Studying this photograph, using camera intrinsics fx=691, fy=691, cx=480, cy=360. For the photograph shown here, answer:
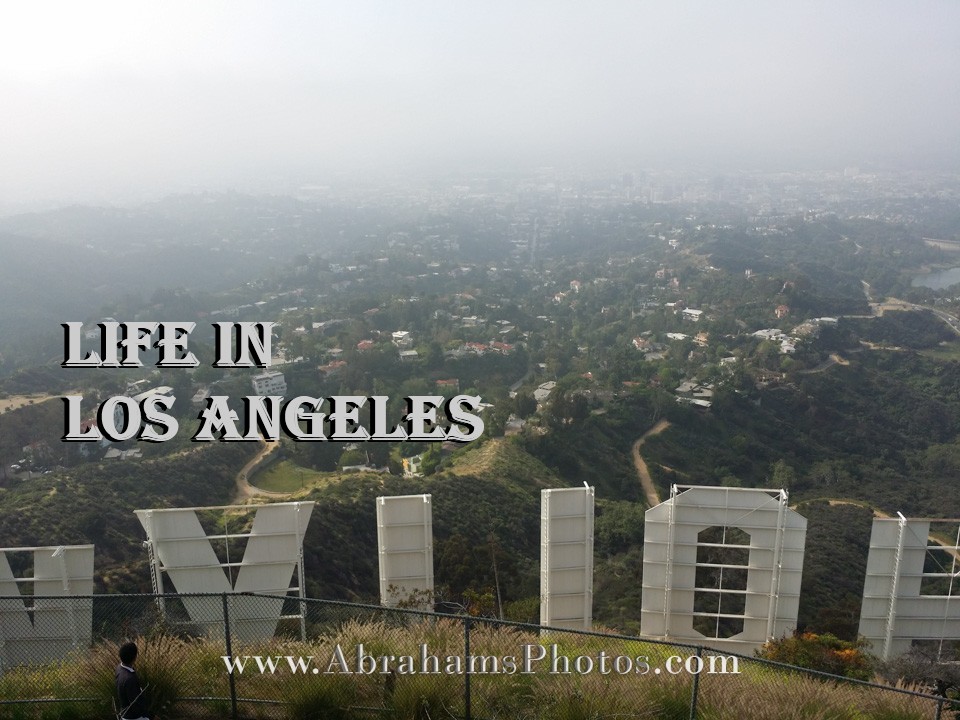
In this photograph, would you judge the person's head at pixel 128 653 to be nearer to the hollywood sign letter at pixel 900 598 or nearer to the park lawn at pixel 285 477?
the hollywood sign letter at pixel 900 598

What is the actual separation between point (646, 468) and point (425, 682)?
783 inches

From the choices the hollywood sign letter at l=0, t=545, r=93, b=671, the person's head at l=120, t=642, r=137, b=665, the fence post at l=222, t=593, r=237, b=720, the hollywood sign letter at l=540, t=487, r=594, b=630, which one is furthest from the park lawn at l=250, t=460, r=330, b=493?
the person's head at l=120, t=642, r=137, b=665

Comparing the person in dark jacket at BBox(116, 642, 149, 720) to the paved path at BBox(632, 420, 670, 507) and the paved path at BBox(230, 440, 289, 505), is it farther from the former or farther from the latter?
the paved path at BBox(632, 420, 670, 507)

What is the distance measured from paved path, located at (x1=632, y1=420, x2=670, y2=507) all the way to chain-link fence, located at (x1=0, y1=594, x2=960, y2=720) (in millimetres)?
16266

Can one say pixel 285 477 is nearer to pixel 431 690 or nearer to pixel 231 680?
pixel 231 680

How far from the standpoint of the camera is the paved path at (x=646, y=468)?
2092cm

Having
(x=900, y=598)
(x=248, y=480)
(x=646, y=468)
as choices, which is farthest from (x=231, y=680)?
(x=646, y=468)

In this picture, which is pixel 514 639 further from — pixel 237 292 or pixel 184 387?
pixel 237 292

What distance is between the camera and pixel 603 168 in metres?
172

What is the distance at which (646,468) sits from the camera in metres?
22.8

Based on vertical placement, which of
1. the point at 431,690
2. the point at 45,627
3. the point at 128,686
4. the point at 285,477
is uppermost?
the point at 128,686

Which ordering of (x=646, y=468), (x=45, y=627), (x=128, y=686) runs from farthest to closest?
(x=646, y=468) → (x=45, y=627) → (x=128, y=686)

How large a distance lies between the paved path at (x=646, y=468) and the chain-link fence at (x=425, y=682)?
16266 millimetres

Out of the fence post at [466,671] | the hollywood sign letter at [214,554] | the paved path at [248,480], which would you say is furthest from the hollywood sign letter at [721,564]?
the paved path at [248,480]
